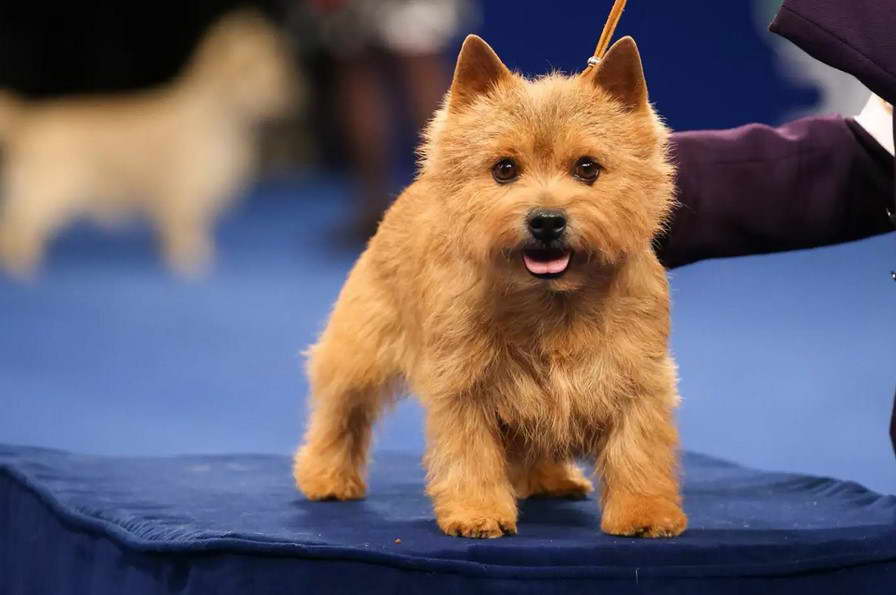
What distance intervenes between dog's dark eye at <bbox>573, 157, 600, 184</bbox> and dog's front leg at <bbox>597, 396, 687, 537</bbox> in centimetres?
42

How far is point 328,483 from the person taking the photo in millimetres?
2895

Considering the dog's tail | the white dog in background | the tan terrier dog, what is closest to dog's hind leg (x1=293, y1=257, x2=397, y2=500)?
the tan terrier dog

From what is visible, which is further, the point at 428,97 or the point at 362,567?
the point at 428,97

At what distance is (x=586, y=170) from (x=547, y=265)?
0.18 metres

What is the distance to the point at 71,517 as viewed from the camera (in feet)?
8.73

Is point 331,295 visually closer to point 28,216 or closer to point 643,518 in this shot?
point 28,216

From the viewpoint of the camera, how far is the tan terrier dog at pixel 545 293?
2236 mm

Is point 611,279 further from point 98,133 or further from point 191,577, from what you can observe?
point 98,133

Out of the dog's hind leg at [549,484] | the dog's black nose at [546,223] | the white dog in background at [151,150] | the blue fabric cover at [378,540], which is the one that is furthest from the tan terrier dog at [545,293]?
the white dog in background at [151,150]

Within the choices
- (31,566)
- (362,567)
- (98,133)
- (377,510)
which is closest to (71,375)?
(98,133)

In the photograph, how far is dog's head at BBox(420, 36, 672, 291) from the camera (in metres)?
2.19

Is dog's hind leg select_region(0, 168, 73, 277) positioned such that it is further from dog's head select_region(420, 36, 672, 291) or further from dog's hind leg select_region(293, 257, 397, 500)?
dog's head select_region(420, 36, 672, 291)

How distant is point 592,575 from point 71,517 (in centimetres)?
109

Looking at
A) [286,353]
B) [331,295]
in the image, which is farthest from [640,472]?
[331,295]
